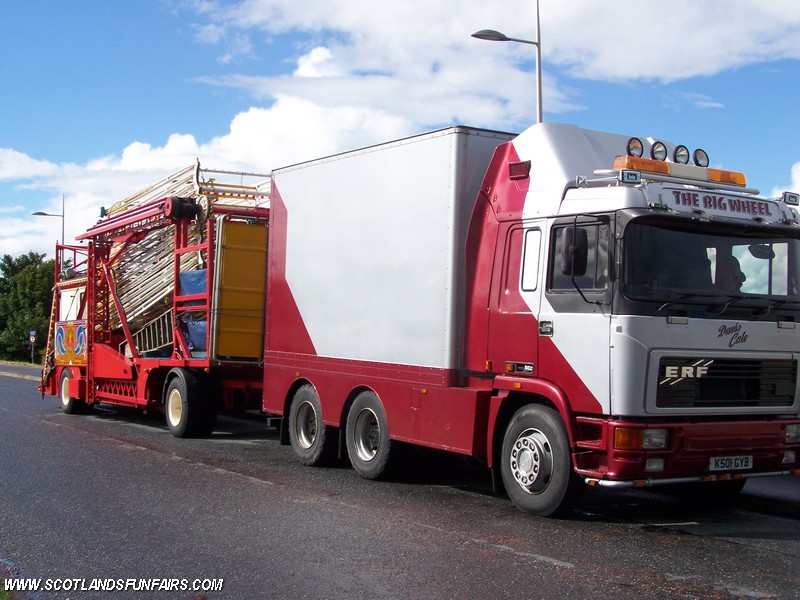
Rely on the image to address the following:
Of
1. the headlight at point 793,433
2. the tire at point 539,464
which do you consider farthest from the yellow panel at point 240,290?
the headlight at point 793,433

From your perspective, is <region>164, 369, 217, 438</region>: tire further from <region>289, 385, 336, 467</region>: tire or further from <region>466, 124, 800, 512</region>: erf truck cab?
<region>466, 124, 800, 512</region>: erf truck cab

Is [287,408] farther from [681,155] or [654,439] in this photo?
[681,155]

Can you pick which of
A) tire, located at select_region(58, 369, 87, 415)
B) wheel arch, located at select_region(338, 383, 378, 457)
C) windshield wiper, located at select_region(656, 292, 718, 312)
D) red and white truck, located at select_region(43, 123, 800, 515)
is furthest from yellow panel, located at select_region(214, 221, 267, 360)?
windshield wiper, located at select_region(656, 292, 718, 312)

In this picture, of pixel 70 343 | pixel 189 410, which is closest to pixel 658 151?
pixel 189 410

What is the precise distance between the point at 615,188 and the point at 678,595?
3395 millimetres

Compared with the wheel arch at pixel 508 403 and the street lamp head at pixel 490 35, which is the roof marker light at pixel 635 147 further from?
the street lamp head at pixel 490 35

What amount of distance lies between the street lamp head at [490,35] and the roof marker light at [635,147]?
28.2 ft

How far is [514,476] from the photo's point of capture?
8.51 meters

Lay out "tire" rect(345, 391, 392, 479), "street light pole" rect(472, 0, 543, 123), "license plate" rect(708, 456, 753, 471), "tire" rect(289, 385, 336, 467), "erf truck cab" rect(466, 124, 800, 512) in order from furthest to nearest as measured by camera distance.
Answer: "street light pole" rect(472, 0, 543, 123) → "tire" rect(289, 385, 336, 467) → "tire" rect(345, 391, 392, 479) → "license plate" rect(708, 456, 753, 471) → "erf truck cab" rect(466, 124, 800, 512)

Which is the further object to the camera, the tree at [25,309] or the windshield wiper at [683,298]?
the tree at [25,309]

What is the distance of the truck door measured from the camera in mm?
7773

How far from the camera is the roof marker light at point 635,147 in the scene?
8758 mm

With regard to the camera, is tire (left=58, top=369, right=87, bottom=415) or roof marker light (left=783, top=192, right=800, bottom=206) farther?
tire (left=58, top=369, right=87, bottom=415)

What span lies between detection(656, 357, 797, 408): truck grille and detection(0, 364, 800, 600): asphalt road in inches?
43.0
